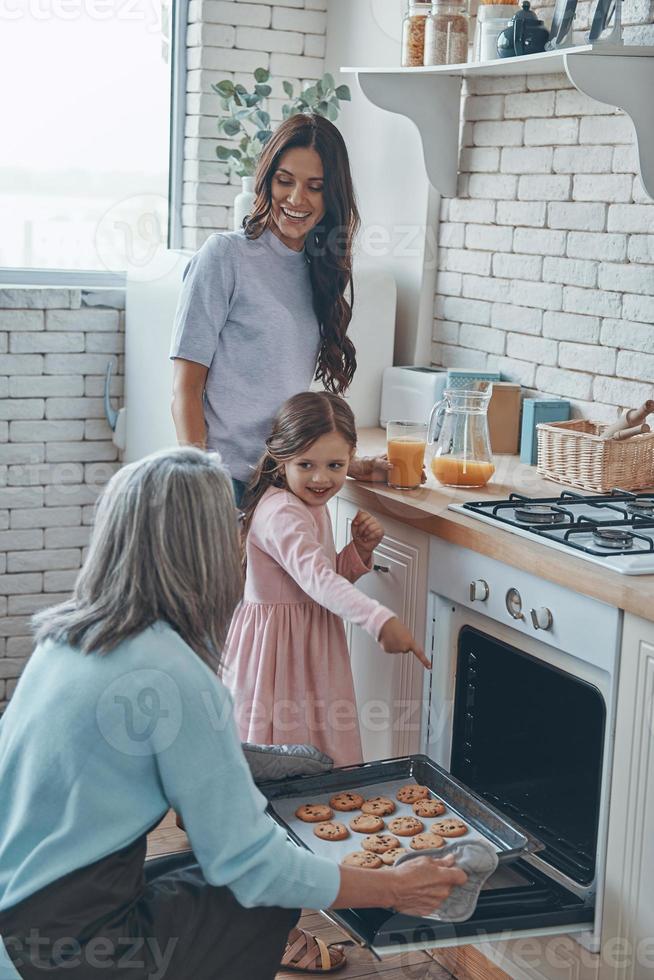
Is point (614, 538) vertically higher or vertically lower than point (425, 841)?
higher

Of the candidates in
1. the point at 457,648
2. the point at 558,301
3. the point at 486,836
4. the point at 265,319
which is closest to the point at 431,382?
the point at 558,301

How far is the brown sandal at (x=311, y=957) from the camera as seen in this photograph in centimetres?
260

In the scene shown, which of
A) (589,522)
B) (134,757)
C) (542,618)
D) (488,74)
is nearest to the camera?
(134,757)

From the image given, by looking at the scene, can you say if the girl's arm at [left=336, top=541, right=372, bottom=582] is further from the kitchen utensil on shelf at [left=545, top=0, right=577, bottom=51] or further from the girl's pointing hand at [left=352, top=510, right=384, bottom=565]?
→ the kitchen utensil on shelf at [left=545, top=0, right=577, bottom=51]

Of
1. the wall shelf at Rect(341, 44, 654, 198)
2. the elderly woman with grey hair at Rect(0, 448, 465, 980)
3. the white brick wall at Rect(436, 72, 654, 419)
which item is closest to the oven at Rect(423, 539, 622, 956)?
the elderly woman with grey hair at Rect(0, 448, 465, 980)

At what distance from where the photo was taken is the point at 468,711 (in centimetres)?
260

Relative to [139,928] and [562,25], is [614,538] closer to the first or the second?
[139,928]

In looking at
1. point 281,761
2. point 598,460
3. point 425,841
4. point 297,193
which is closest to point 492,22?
point 297,193

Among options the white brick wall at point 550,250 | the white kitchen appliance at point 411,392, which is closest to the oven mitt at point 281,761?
the white brick wall at point 550,250

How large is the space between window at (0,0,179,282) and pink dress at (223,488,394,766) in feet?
5.72

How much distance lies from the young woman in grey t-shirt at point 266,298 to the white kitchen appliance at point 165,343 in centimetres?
64

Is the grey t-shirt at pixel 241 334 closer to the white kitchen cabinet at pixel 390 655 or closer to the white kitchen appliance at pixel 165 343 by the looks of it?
the white kitchen cabinet at pixel 390 655

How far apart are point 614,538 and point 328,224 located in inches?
39.9

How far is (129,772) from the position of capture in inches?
65.1
